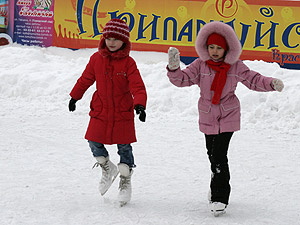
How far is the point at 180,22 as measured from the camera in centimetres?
1314

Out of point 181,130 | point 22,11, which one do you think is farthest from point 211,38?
point 22,11

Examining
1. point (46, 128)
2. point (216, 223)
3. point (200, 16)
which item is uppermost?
point (200, 16)

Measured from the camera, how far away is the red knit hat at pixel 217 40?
4.25 meters

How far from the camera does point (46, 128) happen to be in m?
7.66

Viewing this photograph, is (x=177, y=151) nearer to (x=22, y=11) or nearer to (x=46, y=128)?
(x=46, y=128)

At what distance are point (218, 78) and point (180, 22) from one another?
9.15m

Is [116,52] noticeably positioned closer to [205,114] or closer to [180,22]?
[205,114]

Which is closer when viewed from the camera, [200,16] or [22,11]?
[200,16]

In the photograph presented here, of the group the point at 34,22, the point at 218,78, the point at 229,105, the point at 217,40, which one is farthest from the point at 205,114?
the point at 34,22

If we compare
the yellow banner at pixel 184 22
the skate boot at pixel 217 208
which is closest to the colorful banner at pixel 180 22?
the yellow banner at pixel 184 22

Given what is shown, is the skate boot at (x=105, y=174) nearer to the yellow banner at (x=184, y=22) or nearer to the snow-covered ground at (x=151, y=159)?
the snow-covered ground at (x=151, y=159)

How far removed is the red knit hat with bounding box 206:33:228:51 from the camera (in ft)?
14.0

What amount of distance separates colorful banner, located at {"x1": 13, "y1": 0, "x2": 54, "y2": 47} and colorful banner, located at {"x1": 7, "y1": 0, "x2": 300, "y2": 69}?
27 millimetres

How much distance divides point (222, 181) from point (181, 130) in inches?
137
